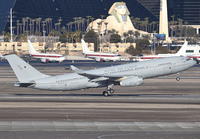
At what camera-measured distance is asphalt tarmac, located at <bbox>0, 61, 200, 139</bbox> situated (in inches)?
1384

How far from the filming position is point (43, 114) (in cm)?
4378

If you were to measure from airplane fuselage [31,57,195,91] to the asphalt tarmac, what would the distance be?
5.55ft

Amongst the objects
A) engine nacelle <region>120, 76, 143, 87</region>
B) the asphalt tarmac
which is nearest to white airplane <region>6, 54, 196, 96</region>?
engine nacelle <region>120, 76, 143, 87</region>

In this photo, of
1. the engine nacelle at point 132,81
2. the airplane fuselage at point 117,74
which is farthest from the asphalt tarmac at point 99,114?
the engine nacelle at point 132,81

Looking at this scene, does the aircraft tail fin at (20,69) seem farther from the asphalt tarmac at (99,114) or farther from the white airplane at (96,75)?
the asphalt tarmac at (99,114)

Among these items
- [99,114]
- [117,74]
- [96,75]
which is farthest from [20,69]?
[99,114]

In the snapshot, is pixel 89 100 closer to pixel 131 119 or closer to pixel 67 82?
pixel 67 82

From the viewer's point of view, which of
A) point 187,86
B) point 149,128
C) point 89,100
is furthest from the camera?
point 187,86

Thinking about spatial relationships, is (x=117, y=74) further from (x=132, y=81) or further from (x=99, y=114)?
(x=99, y=114)

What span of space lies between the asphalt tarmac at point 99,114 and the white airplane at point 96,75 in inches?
69.7

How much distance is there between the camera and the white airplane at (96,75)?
2119 inches

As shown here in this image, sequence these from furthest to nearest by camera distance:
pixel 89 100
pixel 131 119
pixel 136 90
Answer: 1. pixel 136 90
2. pixel 89 100
3. pixel 131 119

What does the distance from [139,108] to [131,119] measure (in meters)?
6.31
